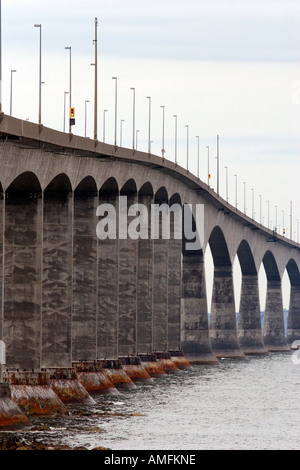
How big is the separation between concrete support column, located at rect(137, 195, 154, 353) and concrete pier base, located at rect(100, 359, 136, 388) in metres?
14.9

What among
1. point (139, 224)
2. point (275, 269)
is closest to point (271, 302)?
point (275, 269)

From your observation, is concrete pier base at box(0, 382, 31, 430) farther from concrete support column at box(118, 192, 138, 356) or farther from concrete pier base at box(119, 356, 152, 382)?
concrete support column at box(118, 192, 138, 356)

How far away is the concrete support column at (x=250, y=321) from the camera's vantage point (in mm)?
167500

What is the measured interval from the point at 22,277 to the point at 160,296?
141 ft

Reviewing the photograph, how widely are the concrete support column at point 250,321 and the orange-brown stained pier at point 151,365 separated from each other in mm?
62583

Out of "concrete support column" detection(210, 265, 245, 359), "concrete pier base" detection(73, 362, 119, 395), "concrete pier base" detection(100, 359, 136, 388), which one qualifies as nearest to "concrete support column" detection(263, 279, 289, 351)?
"concrete support column" detection(210, 265, 245, 359)

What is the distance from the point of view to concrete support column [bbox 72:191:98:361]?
8219 cm

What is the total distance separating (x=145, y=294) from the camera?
10300cm

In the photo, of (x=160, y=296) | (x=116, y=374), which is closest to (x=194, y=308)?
(x=160, y=296)

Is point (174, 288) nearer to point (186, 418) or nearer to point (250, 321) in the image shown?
point (186, 418)

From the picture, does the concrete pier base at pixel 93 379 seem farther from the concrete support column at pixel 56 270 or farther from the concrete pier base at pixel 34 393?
the concrete pier base at pixel 34 393

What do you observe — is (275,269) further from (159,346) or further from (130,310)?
(130,310)

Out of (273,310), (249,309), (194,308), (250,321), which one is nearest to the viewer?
(194,308)
